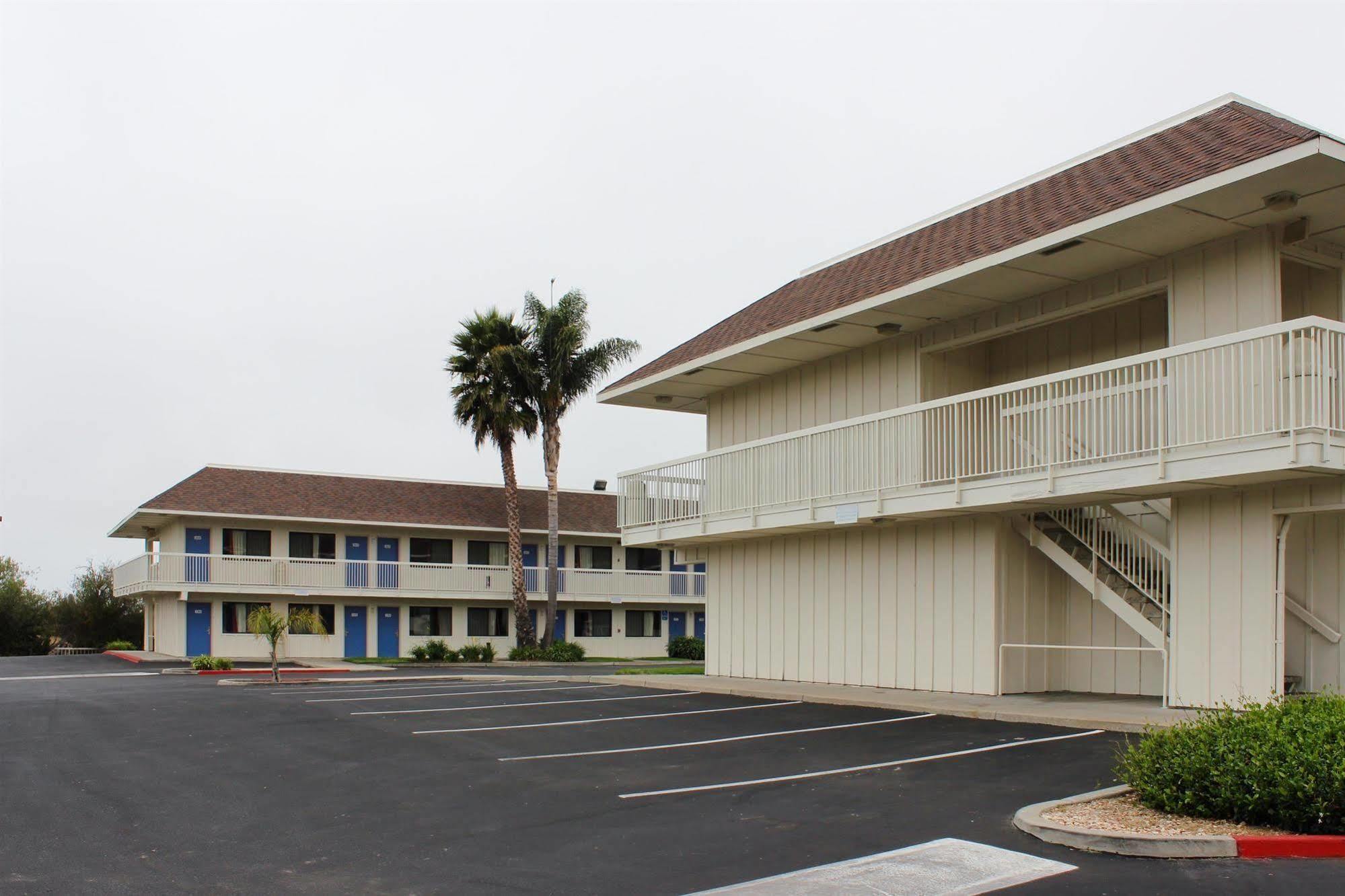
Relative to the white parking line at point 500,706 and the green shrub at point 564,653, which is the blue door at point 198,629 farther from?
the white parking line at point 500,706

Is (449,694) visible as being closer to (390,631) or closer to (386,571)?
(386,571)

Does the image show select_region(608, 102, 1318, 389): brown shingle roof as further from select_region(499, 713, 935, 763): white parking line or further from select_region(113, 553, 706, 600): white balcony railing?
select_region(113, 553, 706, 600): white balcony railing

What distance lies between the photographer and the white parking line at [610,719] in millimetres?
15938

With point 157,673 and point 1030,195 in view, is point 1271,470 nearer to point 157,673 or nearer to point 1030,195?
point 1030,195

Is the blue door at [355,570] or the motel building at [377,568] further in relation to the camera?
the blue door at [355,570]

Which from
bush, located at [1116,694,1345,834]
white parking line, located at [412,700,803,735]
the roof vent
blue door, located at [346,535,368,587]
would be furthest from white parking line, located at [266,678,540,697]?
bush, located at [1116,694,1345,834]

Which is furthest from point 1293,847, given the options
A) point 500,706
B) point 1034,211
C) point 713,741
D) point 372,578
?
point 372,578

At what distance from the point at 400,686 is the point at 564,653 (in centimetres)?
1688

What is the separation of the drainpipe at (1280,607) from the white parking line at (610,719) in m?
7.16

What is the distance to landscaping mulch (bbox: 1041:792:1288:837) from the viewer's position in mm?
8086

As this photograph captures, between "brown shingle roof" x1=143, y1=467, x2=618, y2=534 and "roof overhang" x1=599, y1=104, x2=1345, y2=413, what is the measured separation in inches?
928

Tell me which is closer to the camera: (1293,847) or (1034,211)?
(1293,847)

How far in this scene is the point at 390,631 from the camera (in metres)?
44.8

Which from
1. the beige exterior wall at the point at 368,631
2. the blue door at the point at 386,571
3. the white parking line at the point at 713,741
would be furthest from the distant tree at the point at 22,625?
the white parking line at the point at 713,741
